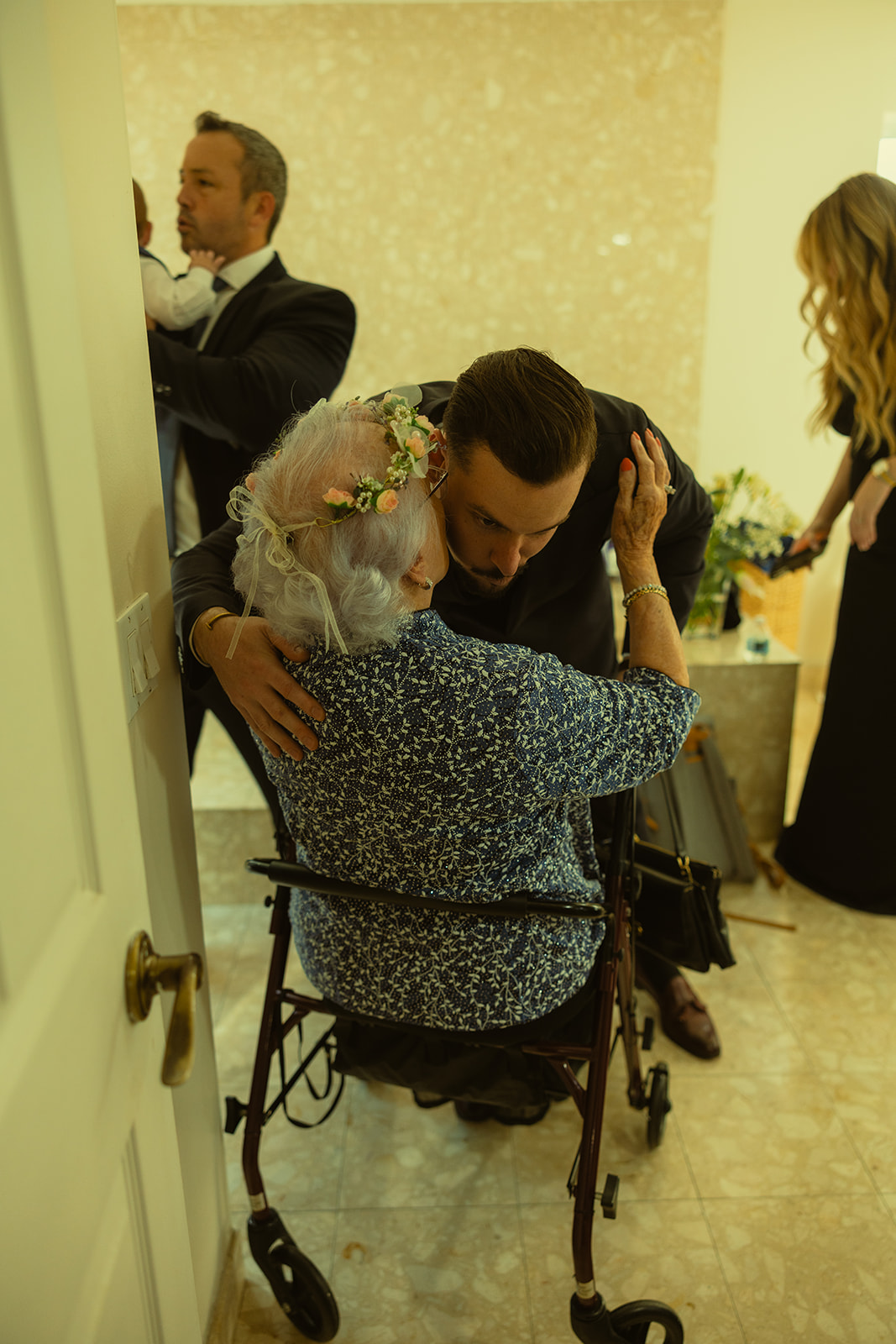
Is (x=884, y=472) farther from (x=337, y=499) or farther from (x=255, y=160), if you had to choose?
A: (x=337, y=499)

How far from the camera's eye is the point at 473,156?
11.2ft

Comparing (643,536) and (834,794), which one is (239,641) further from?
(834,794)

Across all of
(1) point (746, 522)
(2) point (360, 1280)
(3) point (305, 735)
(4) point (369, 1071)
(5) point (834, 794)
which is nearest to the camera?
(3) point (305, 735)

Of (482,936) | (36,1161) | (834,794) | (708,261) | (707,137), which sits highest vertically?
(707,137)

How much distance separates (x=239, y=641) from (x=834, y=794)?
1999mm

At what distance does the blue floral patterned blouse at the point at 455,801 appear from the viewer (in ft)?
3.48

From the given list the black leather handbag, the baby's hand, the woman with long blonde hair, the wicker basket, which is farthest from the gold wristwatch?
the baby's hand

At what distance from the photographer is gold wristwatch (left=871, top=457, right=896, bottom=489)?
235 cm

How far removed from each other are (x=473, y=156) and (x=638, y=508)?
2589 mm

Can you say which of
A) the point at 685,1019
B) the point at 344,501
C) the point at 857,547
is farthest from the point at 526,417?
the point at 857,547

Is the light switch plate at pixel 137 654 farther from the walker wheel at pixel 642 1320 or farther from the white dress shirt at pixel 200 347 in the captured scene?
the walker wheel at pixel 642 1320

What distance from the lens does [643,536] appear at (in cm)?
142

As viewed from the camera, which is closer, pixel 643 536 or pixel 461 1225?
pixel 643 536

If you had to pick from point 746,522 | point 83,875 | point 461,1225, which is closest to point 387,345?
point 746,522
